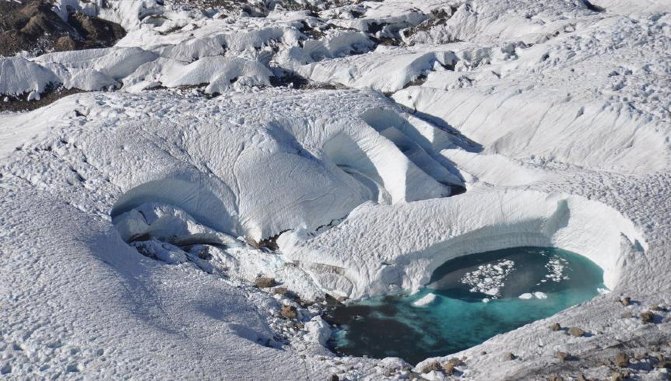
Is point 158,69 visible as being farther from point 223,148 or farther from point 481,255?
point 481,255

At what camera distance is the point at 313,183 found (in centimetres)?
2181

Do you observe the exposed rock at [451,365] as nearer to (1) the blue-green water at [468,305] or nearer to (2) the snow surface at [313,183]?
(2) the snow surface at [313,183]

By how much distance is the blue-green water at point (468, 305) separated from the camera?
18.0 meters

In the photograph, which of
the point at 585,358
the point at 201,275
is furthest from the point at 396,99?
the point at 585,358

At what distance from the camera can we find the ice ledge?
19688 millimetres

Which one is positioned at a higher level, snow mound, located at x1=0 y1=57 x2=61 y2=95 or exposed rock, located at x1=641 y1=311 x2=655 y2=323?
snow mound, located at x1=0 y1=57 x2=61 y2=95

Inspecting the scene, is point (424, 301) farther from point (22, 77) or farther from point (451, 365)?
point (22, 77)

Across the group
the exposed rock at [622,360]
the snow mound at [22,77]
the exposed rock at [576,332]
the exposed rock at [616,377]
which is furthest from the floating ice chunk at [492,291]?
the snow mound at [22,77]

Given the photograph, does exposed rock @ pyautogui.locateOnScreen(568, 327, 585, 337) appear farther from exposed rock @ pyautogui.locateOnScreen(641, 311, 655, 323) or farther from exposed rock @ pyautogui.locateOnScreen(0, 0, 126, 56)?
exposed rock @ pyautogui.locateOnScreen(0, 0, 126, 56)

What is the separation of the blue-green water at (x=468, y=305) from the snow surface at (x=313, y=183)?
36cm

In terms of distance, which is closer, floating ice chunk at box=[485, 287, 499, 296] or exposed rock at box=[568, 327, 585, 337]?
exposed rock at box=[568, 327, 585, 337]

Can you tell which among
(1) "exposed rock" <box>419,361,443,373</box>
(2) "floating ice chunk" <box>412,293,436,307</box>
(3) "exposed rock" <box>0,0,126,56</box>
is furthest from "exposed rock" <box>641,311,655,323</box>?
(3) "exposed rock" <box>0,0,126,56</box>

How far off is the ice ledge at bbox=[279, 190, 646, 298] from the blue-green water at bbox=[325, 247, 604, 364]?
1.03 feet

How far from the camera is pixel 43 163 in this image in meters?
21.3
